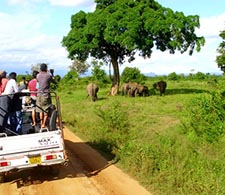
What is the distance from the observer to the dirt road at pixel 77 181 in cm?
809

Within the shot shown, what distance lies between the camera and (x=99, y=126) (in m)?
14.6

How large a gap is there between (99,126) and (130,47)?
10.5 m

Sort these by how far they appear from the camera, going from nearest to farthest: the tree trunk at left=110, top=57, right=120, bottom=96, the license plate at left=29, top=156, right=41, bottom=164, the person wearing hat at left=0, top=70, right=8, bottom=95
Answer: the license plate at left=29, top=156, right=41, bottom=164, the person wearing hat at left=0, top=70, right=8, bottom=95, the tree trunk at left=110, top=57, right=120, bottom=96

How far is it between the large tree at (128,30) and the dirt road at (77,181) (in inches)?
596

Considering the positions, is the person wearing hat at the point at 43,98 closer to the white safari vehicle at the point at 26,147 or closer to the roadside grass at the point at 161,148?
the white safari vehicle at the point at 26,147

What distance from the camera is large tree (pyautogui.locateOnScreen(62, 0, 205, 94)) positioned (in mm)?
24812

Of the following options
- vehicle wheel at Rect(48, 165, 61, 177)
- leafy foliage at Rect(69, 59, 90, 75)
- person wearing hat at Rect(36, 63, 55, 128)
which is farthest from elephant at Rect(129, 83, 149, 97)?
leafy foliage at Rect(69, 59, 90, 75)

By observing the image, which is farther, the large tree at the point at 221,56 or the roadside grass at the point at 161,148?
the large tree at the point at 221,56

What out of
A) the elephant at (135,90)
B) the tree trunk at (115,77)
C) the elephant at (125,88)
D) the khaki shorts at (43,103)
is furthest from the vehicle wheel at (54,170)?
the tree trunk at (115,77)

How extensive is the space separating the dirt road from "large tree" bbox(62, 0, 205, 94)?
1513 cm

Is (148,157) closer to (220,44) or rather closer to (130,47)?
(130,47)

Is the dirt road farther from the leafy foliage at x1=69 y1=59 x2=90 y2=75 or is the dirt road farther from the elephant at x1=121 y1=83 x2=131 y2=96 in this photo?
the leafy foliage at x1=69 y1=59 x2=90 y2=75

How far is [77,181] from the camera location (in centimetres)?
871

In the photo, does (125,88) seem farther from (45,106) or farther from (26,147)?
(26,147)
